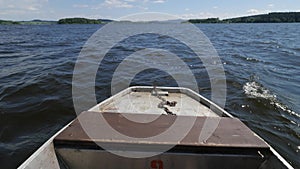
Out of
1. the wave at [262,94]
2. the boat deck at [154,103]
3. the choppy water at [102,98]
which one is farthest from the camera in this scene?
the wave at [262,94]

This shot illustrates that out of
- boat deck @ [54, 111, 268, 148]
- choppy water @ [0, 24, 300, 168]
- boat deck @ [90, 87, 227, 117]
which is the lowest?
choppy water @ [0, 24, 300, 168]

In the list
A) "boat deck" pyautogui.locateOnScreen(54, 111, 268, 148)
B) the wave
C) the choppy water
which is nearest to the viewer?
"boat deck" pyautogui.locateOnScreen(54, 111, 268, 148)

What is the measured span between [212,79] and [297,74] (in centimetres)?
393

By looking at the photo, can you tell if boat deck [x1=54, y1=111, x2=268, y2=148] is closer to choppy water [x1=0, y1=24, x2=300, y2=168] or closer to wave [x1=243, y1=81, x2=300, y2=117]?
choppy water [x1=0, y1=24, x2=300, y2=168]

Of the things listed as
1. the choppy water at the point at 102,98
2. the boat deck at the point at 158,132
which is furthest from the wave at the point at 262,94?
the boat deck at the point at 158,132

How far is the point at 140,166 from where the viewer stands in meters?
3.12

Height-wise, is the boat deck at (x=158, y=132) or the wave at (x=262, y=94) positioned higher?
the boat deck at (x=158, y=132)

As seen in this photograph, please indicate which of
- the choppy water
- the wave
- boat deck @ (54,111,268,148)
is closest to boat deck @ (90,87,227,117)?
boat deck @ (54,111,268,148)

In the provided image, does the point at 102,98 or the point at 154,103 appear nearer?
the point at 154,103

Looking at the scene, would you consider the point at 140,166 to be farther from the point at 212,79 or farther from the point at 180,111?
the point at 212,79

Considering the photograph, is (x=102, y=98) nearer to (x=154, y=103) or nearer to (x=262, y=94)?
(x=154, y=103)

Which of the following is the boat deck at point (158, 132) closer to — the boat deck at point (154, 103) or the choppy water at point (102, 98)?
the boat deck at point (154, 103)

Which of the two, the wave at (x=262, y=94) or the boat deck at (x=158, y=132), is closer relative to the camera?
the boat deck at (x=158, y=132)

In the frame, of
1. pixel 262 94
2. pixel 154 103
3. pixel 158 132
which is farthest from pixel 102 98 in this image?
pixel 262 94
